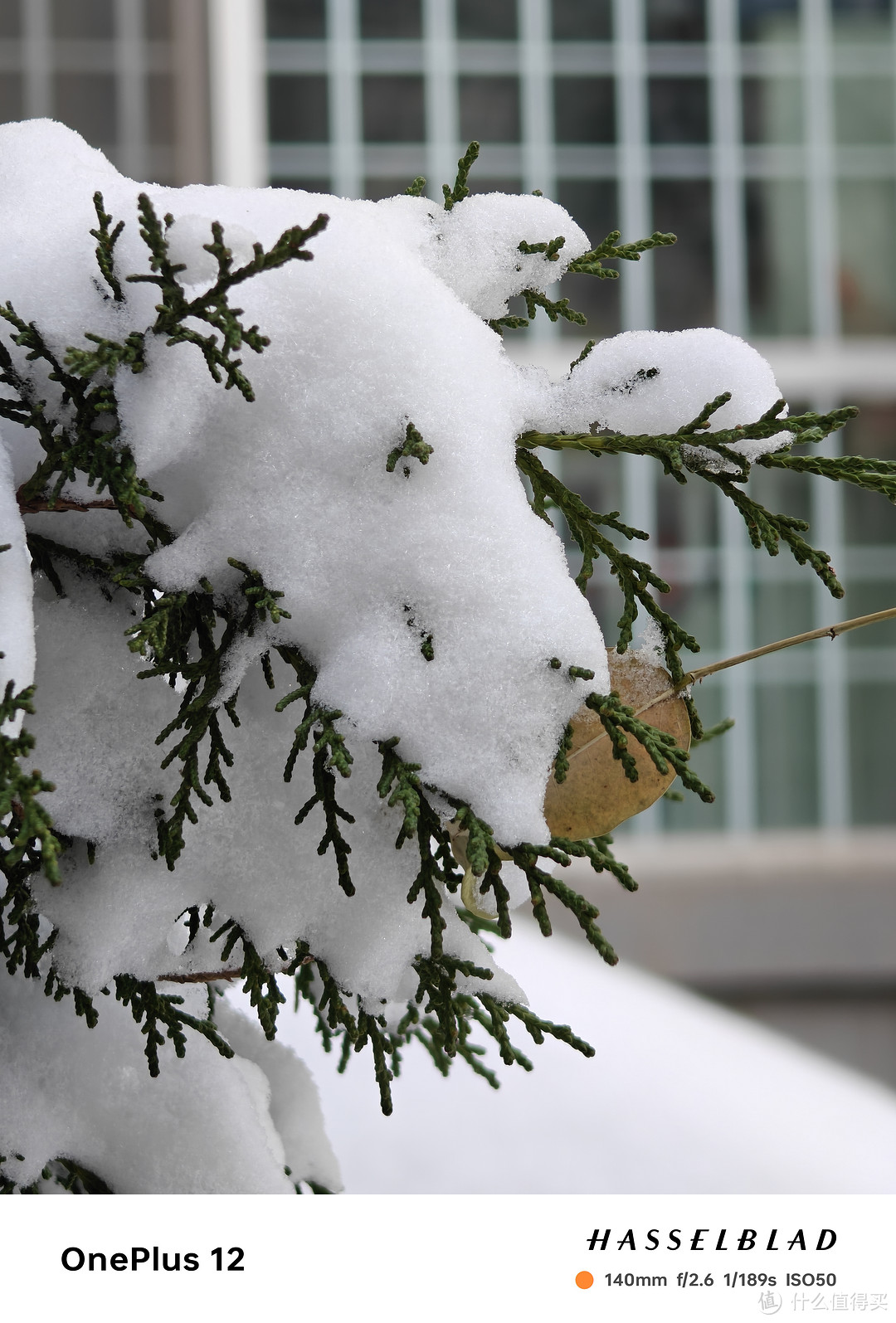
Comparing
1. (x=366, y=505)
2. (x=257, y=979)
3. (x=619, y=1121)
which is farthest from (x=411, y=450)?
(x=619, y=1121)

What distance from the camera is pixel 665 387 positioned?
0.64 meters

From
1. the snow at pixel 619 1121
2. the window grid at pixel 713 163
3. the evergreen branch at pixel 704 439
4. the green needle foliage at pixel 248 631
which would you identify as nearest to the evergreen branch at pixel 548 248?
the green needle foliage at pixel 248 631

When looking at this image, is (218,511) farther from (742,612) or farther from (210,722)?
(742,612)

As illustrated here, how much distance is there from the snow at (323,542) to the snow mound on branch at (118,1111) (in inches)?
4.9

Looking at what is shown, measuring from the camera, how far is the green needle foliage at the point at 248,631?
1.83ft

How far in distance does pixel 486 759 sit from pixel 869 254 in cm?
298

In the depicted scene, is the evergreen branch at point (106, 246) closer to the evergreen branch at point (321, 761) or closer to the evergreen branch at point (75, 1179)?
the evergreen branch at point (321, 761)

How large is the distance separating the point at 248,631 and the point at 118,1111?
362mm

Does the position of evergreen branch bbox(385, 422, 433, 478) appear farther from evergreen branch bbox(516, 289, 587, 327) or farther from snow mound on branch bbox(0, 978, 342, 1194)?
snow mound on branch bbox(0, 978, 342, 1194)

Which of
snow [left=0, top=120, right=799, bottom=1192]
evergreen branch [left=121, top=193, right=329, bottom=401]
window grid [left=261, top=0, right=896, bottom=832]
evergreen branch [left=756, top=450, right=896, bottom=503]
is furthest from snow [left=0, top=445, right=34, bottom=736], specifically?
window grid [left=261, top=0, right=896, bottom=832]

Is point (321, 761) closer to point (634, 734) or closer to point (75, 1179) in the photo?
point (634, 734)

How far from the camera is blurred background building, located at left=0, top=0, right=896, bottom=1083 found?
301 centimetres
